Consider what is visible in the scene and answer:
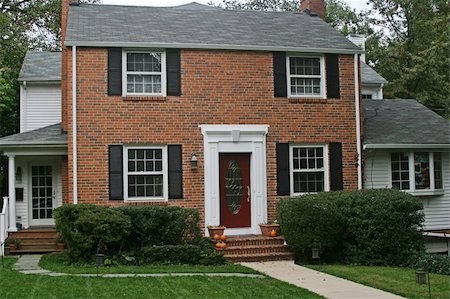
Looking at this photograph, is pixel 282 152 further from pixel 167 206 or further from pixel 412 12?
pixel 412 12

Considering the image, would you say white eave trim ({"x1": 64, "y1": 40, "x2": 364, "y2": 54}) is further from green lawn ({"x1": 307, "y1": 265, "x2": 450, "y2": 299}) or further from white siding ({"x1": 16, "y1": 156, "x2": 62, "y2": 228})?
green lawn ({"x1": 307, "y1": 265, "x2": 450, "y2": 299})

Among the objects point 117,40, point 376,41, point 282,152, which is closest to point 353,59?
point 282,152

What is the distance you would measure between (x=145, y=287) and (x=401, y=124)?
38.9 ft

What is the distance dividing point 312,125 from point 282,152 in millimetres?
1182

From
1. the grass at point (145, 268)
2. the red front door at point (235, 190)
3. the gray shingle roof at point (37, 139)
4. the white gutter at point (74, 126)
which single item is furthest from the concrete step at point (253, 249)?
the gray shingle roof at point (37, 139)

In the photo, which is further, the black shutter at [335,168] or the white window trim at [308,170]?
the black shutter at [335,168]

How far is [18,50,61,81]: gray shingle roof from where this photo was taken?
22906mm

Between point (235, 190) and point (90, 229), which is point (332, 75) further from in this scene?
point (90, 229)

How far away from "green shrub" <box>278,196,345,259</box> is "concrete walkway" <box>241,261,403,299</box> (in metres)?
0.59

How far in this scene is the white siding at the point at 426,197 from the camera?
60.5 ft

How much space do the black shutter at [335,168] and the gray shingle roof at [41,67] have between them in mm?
10443

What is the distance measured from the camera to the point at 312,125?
17578 millimetres

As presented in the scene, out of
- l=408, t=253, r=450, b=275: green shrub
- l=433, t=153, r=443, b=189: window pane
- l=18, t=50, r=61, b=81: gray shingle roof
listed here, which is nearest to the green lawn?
l=408, t=253, r=450, b=275: green shrub

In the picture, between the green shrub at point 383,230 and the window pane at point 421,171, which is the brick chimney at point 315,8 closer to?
the window pane at point 421,171
